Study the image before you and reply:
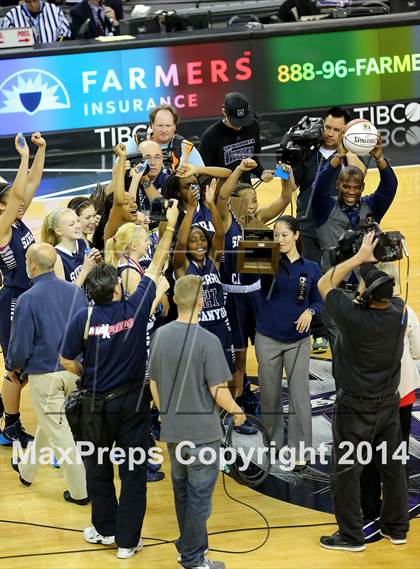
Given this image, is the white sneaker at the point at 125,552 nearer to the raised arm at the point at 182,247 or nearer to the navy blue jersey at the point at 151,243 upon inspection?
the raised arm at the point at 182,247

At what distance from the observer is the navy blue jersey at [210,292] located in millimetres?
7691

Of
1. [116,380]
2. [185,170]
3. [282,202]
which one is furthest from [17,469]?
[282,202]

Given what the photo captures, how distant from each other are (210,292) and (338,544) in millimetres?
2003

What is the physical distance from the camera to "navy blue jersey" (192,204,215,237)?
8008 mm

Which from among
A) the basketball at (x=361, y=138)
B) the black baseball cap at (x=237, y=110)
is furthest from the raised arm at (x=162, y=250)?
the black baseball cap at (x=237, y=110)

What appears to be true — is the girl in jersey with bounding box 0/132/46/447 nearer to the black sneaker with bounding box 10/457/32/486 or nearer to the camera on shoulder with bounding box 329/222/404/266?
the black sneaker with bounding box 10/457/32/486

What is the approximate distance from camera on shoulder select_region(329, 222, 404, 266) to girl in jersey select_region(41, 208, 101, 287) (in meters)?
1.79

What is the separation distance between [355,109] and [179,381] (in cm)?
1097

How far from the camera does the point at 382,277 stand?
6.20 meters

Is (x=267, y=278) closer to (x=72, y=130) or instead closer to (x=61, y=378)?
(x=61, y=378)

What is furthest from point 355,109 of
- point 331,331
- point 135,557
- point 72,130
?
point 135,557

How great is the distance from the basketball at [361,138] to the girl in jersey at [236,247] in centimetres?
48

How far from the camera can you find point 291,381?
755cm

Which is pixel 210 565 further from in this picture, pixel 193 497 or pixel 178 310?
pixel 178 310
